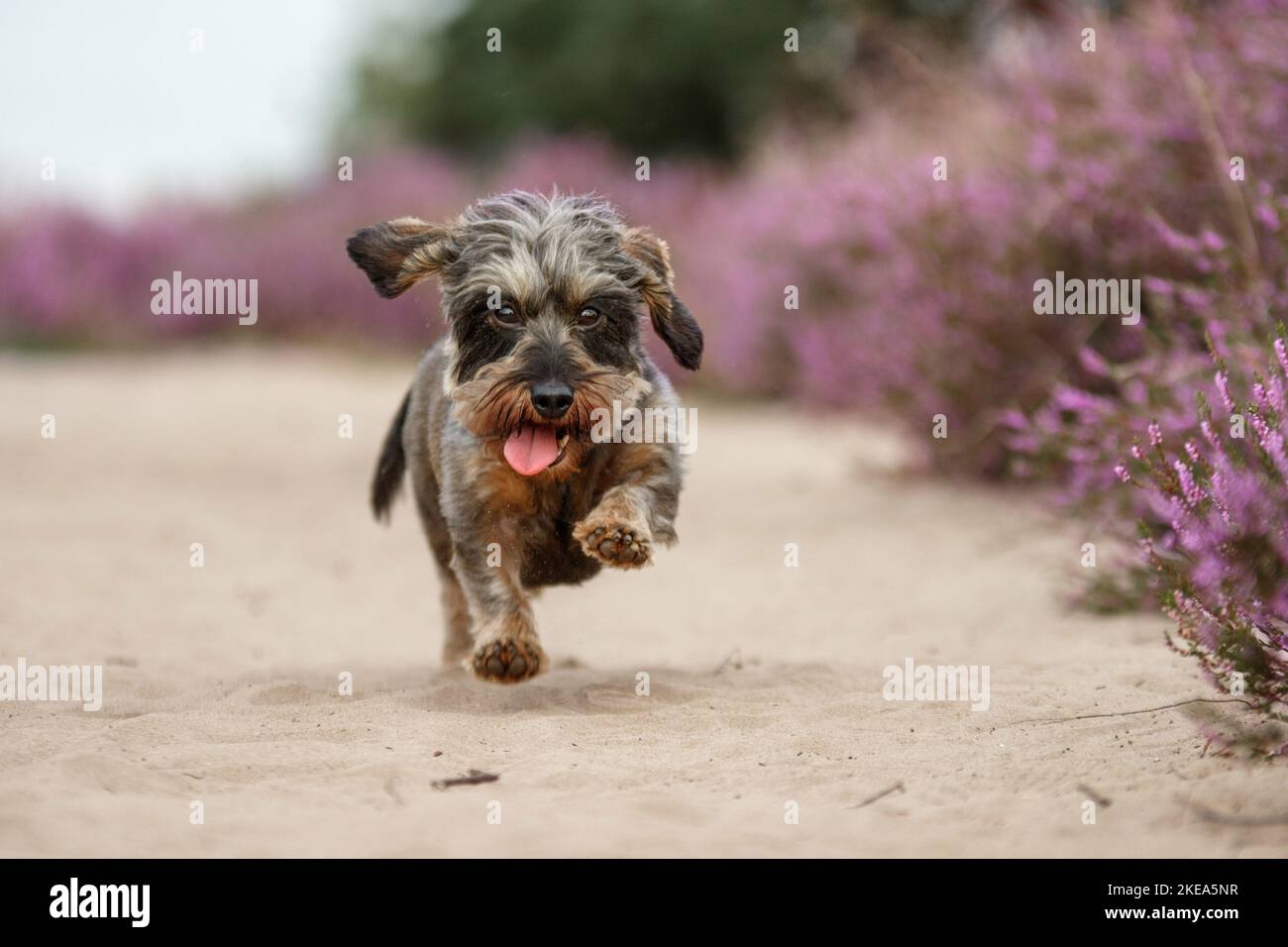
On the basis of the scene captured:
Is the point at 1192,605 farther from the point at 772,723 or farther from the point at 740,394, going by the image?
the point at 740,394

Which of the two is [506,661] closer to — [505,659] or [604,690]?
[505,659]

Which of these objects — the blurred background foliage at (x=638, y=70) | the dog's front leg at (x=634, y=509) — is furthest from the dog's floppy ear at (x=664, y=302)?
the blurred background foliage at (x=638, y=70)

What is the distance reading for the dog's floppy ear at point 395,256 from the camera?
19.2ft

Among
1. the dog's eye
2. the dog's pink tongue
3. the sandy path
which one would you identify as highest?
the dog's eye

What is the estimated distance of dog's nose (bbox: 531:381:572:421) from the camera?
5207 mm

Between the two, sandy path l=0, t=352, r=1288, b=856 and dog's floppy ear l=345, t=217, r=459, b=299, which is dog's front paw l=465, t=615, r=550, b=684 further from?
dog's floppy ear l=345, t=217, r=459, b=299

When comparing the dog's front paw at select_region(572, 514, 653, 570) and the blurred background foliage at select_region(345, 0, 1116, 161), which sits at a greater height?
the blurred background foliage at select_region(345, 0, 1116, 161)

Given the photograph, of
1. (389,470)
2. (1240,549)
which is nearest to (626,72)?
(389,470)

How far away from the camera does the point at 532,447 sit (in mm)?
5371

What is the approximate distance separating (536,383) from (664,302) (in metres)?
0.91

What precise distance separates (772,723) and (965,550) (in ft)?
15.4

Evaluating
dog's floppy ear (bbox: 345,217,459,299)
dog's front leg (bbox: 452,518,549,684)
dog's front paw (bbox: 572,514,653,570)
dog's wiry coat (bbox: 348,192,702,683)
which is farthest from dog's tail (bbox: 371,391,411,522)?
dog's front paw (bbox: 572,514,653,570)
